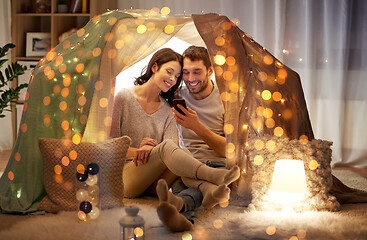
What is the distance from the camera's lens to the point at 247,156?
2307 mm

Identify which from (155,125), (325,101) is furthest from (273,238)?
(325,101)

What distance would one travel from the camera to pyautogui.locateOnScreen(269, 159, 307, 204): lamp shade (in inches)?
82.6

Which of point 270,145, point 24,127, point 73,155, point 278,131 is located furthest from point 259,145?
point 24,127

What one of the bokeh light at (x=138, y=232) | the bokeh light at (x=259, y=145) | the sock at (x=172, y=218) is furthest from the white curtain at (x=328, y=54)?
the bokeh light at (x=138, y=232)

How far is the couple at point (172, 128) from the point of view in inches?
84.4

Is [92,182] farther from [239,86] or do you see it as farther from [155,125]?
[239,86]

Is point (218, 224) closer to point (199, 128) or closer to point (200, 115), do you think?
point (199, 128)

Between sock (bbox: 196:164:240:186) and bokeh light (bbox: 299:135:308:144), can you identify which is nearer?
sock (bbox: 196:164:240:186)

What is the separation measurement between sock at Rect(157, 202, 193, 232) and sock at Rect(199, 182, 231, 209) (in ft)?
0.57

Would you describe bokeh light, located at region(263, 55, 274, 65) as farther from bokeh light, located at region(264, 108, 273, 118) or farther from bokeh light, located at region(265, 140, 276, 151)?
bokeh light, located at region(265, 140, 276, 151)

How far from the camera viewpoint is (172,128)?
2543 mm

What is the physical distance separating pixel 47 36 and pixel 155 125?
6.48 feet

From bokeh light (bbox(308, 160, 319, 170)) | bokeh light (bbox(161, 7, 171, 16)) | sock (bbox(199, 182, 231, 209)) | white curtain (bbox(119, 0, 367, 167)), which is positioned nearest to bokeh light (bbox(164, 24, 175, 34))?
sock (bbox(199, 182, 231, 209))

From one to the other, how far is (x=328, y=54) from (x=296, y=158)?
1797mm
